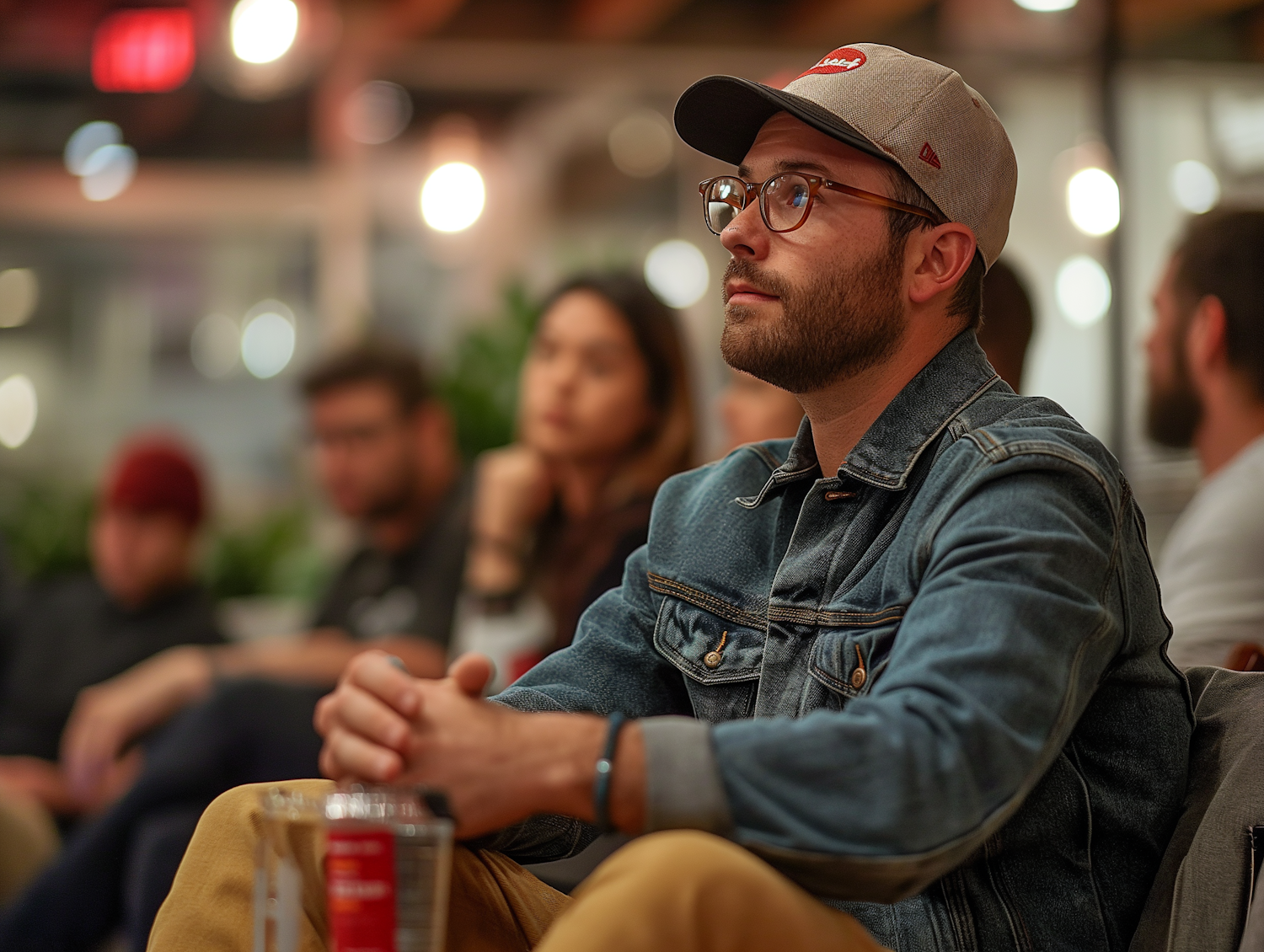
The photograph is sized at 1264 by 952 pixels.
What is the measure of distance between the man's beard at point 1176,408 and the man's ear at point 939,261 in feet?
4.10

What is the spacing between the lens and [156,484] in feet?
12.8

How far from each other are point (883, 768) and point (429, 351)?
20.9ft

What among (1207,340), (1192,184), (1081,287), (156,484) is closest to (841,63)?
(1207,340)

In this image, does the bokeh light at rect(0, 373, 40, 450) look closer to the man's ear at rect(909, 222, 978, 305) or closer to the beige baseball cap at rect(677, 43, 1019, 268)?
the beige baseball cap at rect(677, 43, 1019, 268)

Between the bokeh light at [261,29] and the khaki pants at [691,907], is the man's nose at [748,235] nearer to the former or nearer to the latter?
the khaki pants at [691,907]

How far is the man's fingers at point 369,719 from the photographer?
106 cm

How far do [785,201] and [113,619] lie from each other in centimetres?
310

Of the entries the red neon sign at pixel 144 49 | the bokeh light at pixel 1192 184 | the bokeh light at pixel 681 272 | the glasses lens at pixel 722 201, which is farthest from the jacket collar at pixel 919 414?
the bokeh light at pixel 681 272

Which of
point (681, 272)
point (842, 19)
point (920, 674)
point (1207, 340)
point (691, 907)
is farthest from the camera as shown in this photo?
point (681, 272)

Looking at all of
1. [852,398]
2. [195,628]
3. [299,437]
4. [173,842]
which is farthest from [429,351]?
[852,398]

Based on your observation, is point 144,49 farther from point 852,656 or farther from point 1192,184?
point 852,656

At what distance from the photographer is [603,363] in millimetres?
2936

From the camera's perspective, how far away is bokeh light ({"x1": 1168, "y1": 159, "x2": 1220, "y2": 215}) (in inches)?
167

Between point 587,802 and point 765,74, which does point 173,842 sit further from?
point 765,74
